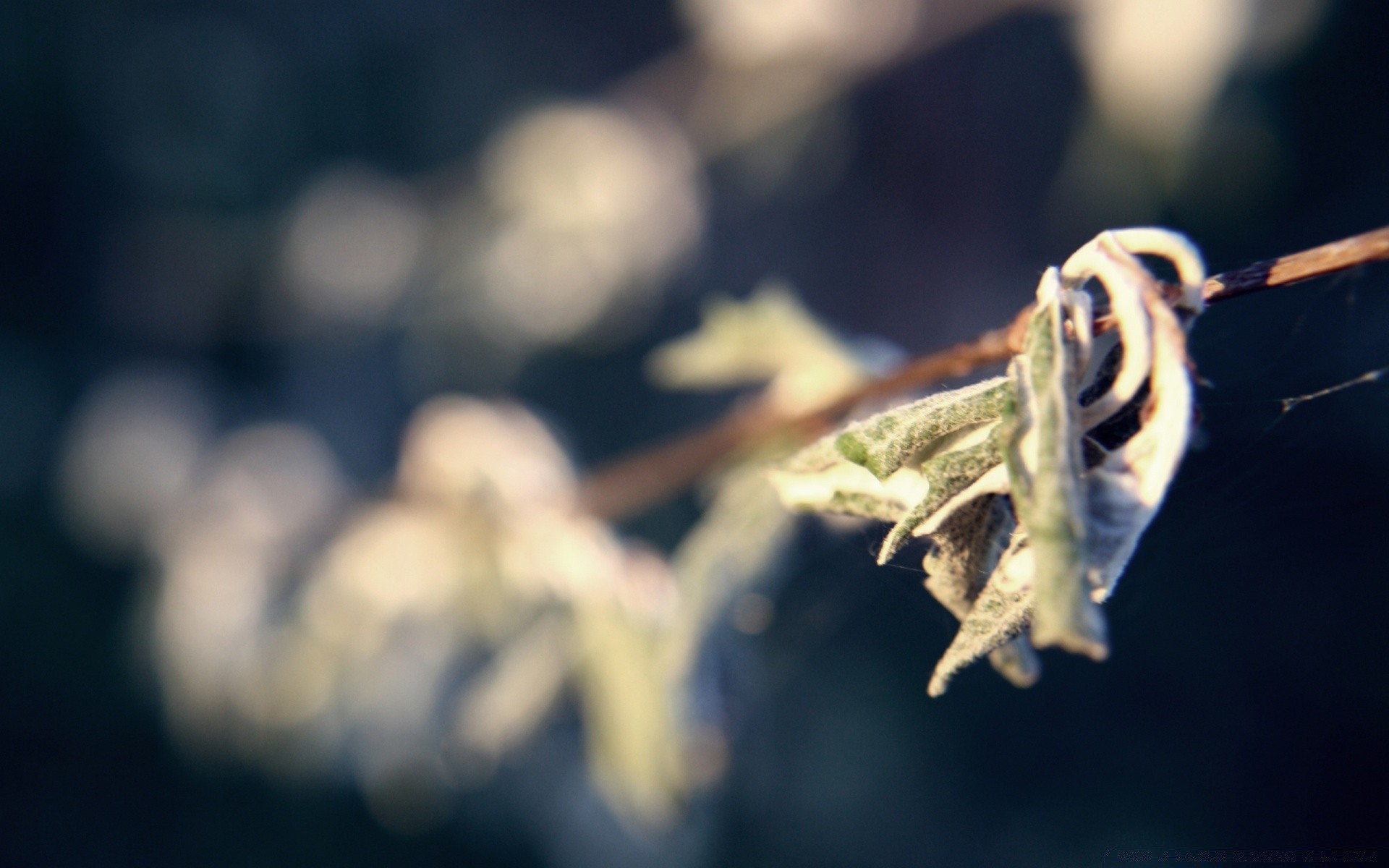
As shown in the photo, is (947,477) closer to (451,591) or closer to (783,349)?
(783,349)

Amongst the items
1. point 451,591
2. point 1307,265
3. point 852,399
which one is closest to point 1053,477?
point 1307,265

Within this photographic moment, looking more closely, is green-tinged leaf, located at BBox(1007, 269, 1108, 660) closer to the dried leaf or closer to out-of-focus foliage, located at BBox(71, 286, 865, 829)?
the dried leaf

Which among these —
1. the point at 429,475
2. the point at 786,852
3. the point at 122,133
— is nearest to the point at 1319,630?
the point at 786,852

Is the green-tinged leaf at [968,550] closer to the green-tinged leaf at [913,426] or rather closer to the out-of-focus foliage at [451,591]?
the green-tinged leaf at [913,426]

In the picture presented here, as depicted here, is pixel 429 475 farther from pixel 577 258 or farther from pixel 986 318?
pixel 986 318

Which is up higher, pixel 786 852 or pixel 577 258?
pixel 577 258

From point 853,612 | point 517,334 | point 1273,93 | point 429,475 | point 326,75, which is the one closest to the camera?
point 429,475

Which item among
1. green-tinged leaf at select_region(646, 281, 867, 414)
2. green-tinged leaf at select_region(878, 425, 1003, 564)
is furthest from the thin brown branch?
green-tinged leaf at select_region(646, 281, 867, 414)
